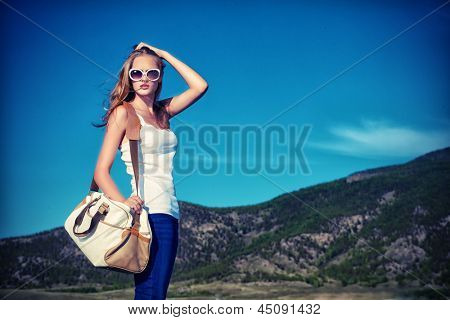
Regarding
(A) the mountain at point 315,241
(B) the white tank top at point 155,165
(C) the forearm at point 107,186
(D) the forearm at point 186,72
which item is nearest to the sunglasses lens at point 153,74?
(D) the forearm at point 186,72

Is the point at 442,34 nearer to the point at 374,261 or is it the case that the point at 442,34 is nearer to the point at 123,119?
the point at 374,261

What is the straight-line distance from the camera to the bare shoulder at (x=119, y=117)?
453 centimetres

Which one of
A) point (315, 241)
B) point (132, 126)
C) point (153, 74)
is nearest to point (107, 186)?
point (132, 126)

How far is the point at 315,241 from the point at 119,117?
3.92 meters

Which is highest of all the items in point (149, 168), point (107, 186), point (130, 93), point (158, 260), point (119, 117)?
point (130, 93)

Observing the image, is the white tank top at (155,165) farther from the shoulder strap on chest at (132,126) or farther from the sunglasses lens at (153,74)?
the sunglasses lens at (153,74)

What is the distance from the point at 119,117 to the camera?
14.9ft

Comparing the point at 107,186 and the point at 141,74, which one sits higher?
the point at 141,74

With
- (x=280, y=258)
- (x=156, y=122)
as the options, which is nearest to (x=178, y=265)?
(x=280, y=258)

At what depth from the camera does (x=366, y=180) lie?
7922 millimetres

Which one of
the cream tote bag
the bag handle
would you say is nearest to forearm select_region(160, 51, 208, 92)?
the bag handle

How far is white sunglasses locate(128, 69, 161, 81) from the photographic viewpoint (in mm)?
4855

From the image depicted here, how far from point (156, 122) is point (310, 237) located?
3628 mm

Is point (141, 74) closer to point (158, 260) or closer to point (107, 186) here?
point (107, 186)
